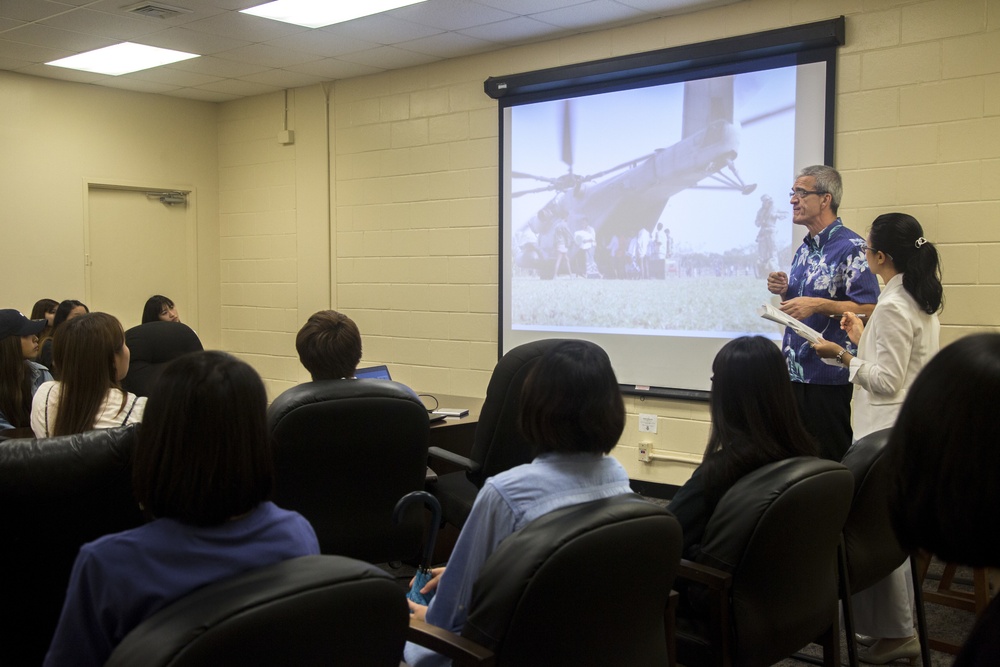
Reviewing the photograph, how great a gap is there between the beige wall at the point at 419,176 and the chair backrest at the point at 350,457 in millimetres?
2342

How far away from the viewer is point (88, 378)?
2.37 metres

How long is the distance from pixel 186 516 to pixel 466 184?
452 cm

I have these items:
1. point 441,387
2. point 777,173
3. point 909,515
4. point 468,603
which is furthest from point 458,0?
point 909,515

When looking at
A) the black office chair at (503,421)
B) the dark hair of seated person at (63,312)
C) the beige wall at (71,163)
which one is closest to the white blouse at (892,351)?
the black office chair at (503,421)

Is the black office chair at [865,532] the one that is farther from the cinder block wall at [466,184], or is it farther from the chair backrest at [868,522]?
the cinder block wall at [466,184]

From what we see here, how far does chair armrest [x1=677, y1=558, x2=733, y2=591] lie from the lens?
5.91ft

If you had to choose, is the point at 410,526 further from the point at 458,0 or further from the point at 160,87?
the point at 160,87

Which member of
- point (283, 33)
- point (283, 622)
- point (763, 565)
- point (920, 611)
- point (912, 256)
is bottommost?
point (920, 611)

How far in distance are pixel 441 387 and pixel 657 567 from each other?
170 inches

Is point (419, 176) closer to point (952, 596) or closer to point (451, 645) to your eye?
point (952, 596)

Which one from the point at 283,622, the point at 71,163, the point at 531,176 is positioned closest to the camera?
the point at 283,622

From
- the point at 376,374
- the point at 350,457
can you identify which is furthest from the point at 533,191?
the point at 350,457

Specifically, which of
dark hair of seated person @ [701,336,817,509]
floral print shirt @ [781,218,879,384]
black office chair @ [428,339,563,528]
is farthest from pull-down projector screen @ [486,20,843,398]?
dark hair of seated person @ [701,336,817,509]

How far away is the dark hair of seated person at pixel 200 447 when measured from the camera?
1210 millimetres
